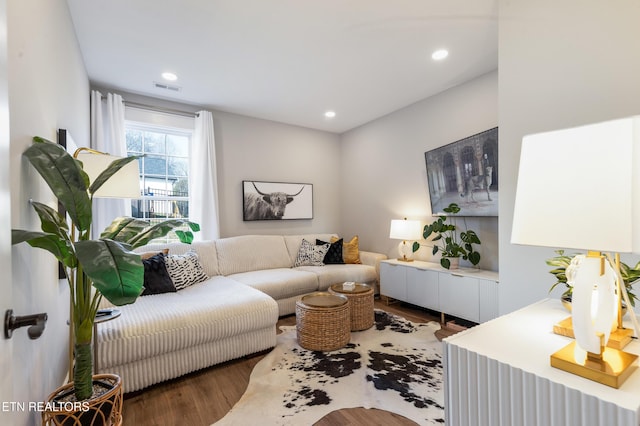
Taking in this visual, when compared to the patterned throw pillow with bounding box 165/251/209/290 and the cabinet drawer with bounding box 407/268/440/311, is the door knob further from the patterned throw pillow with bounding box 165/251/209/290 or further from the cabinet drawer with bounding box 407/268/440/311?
the cabinet drawer with bounding box 407/268/440/311

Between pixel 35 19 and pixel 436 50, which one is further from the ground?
pixel 436 50

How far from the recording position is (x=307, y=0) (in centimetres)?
208

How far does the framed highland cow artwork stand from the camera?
4383mm

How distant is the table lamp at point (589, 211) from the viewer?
0.66 metres

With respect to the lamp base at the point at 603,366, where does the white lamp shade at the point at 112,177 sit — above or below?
above

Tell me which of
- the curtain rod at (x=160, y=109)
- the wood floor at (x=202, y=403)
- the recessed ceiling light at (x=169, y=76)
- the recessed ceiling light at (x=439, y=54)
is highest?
the recessed ceiling light at (x=439, y=54)

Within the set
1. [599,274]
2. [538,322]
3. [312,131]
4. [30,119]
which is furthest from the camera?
[312,131]

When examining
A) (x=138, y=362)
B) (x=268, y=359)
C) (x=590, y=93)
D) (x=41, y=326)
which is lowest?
(x=268, y=359)

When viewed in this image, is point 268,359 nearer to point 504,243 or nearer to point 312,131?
point 504,243

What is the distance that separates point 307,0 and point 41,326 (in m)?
2.30

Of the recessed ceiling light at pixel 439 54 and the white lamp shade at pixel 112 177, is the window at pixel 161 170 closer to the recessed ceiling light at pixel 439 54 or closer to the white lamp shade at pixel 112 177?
the white lamp shade at pixel 112 177

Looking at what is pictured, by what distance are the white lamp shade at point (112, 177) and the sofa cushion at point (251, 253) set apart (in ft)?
6.68

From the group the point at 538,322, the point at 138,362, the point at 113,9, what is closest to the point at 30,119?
the point at 113,9

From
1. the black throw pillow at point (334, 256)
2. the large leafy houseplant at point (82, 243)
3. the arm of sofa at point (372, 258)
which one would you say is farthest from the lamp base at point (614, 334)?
the black throw pillow at point (334, 256)
